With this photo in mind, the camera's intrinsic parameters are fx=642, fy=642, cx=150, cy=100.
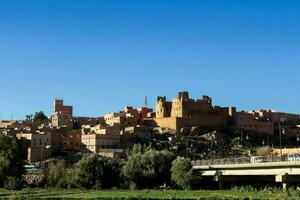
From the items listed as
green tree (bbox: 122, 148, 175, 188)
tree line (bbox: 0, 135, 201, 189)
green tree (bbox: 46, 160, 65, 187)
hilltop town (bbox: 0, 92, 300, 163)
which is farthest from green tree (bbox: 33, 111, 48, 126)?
green tree (bbox: 122, 148, 175, 188)

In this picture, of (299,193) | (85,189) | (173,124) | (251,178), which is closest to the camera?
(299,193)

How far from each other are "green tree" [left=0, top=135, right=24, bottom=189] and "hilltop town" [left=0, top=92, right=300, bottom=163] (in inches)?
1022

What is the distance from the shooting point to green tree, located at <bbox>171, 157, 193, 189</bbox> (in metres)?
70.9

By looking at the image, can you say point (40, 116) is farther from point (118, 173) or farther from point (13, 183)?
point (13, 183)

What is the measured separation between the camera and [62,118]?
15038 cm

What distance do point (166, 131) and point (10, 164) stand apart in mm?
60014

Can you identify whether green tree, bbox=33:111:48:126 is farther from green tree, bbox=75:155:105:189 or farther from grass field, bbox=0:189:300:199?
grass field, bbox=0:189:300:199

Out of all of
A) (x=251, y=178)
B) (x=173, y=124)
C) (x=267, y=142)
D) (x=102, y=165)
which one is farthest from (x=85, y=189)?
(x=267, y=142)

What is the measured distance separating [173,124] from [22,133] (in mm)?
33645

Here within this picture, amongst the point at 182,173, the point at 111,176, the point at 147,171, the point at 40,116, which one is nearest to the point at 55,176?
the point at 111,176

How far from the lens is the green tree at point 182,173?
70.9 metres

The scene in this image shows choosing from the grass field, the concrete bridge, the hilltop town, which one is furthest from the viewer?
the hilltop town

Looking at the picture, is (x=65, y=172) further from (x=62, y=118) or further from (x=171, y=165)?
(x=62, y=118)

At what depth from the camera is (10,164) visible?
258ft
